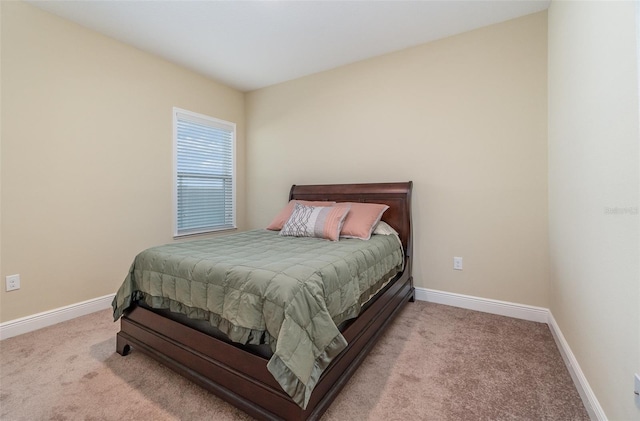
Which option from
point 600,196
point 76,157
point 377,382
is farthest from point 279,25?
point 377,382

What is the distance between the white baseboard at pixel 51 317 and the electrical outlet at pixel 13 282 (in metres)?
0.25

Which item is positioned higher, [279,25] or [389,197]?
[279,25]

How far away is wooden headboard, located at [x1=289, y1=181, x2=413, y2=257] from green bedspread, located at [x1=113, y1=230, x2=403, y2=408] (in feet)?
2.51

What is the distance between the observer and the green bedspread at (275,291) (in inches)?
45.2

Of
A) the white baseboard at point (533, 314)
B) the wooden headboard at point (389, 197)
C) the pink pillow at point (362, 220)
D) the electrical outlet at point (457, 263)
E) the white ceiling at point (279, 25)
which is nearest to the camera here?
the white baseboard at point (533, 314)

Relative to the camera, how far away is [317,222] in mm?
2529

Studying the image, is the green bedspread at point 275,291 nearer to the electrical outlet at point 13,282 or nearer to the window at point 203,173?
the electrical outlet at point 13,282

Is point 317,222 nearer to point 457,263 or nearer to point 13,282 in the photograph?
point 457,263

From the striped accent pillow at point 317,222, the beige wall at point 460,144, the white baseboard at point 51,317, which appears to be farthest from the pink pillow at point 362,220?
the white baseboard at point 51,317

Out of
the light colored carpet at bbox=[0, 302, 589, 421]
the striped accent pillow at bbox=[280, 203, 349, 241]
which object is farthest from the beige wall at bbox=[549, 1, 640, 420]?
the striped accent pillow at bbox=[280, 203, 349, 241]

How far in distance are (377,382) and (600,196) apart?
1.45 meters

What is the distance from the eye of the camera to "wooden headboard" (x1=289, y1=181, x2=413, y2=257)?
2.73m

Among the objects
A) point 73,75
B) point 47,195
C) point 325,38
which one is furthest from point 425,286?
point 73,75

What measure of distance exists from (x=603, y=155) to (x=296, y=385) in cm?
166
